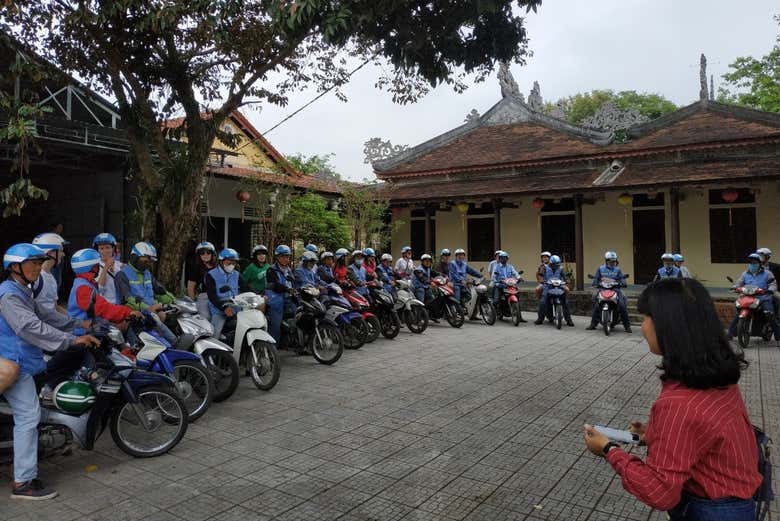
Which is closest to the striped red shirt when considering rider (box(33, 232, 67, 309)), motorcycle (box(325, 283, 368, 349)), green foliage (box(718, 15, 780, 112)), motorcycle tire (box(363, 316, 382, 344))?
rider (box(33, 232, 67, 309))

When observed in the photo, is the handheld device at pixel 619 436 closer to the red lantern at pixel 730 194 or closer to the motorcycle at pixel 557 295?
the motorcycle at pixel 557 295

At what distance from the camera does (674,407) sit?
1.57 metres

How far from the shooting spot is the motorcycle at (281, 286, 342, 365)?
7.40m

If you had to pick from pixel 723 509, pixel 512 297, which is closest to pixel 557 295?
pixel 512 297

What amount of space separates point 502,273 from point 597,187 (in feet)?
13.5

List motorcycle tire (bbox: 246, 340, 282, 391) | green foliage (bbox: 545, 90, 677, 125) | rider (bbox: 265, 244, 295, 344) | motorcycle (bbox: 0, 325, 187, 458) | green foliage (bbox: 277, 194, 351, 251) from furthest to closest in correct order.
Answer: green foliage (bbox: 545, 90, 677, 125), green foliage (bbox: 277, 194, 351, 251), rider (bbox: 265, 244, 295, 344), motorcycle tire (bbox: 246, 340, 282, 391), motorcycle (bbox: 0, 325, 187, 458)

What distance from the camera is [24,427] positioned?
348cm

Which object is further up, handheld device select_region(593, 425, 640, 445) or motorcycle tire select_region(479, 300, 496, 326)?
handheld device select_region(593, 425, 640, 445)

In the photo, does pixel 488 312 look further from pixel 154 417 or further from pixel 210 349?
pixel 154 417

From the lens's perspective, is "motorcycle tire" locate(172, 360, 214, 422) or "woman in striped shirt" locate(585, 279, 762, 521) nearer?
"woman in striped shirt" locate(585, 279, 762, 521)

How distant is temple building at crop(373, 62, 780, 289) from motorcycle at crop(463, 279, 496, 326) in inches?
162

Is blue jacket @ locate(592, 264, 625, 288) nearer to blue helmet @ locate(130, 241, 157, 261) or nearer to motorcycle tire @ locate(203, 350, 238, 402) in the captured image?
motorcycle tire @ locate(203, 350, 238, 402)

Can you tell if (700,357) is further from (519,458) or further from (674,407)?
(519,458)

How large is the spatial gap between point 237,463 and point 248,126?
62.7 ft
